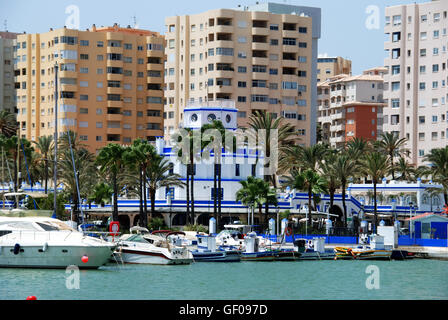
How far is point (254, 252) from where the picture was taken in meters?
65.4

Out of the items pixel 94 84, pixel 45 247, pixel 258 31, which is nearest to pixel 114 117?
pixel 94 84

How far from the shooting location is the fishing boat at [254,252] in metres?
65.0

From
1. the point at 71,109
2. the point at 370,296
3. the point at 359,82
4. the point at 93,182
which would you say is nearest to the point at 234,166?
the point at 93,182

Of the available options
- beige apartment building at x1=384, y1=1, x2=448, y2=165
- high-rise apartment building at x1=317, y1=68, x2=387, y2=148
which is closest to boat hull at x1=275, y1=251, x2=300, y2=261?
beige apartment building at x1=384, y1=1, x2=448, y2=165

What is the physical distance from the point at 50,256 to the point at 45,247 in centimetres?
61

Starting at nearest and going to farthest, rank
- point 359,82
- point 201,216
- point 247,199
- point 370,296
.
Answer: point 370,296, point 247,199, point 201,216, point 359,82

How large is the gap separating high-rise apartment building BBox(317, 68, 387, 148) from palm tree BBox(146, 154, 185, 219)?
81.4 metres

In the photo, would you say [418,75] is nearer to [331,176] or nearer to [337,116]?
[337,116]

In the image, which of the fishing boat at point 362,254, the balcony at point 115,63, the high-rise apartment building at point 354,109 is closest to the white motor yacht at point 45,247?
the fishing boat at point 362,254

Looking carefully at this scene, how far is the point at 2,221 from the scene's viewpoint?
52062mm

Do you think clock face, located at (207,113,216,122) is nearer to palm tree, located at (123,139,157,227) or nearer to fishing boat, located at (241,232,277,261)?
palm tree, located at (123,139,157,227)

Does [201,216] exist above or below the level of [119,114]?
below
